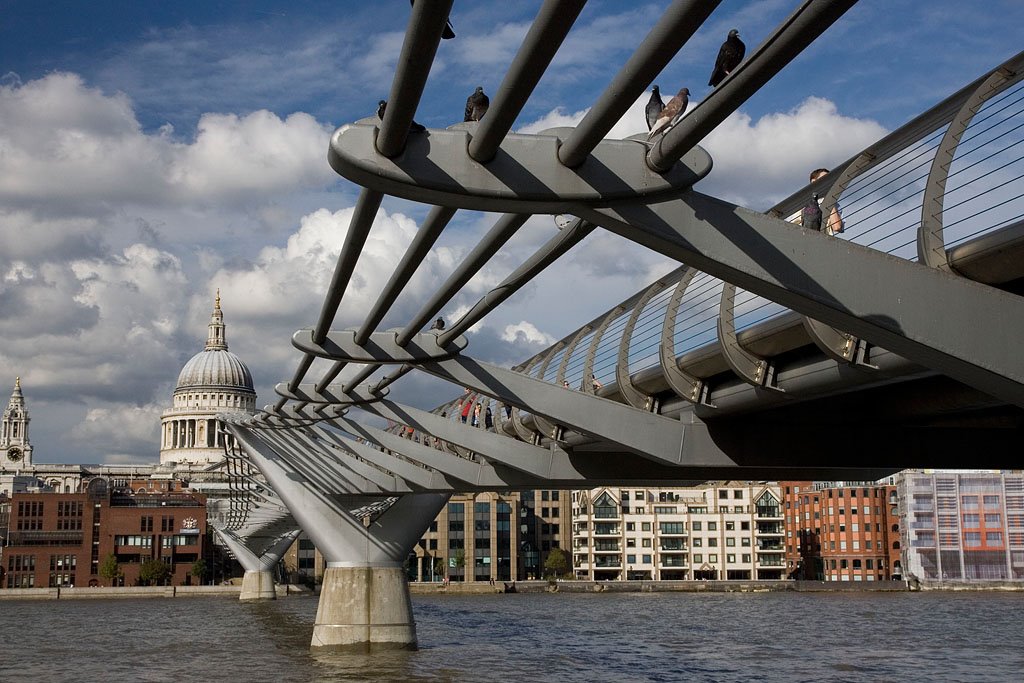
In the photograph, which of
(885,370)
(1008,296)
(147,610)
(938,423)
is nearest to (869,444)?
(938,423)

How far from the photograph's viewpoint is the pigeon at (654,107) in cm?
946

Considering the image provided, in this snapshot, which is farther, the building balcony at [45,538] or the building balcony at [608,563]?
the building balcony at [608,563]

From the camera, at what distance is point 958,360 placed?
9719 mm

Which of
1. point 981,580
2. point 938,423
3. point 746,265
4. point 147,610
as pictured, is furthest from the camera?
point 981,580

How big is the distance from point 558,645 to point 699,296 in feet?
103

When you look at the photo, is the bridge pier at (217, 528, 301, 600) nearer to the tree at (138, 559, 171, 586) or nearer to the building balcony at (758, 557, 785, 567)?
the tree at (138, 559, 171, 586)

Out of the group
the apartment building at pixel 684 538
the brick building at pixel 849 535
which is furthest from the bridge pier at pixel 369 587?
the apartment building at pixel 684 538

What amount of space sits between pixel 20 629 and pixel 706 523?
257 ft

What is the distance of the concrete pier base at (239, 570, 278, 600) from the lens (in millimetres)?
101875

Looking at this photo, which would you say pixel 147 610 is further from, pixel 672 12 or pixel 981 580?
pixel 672 12

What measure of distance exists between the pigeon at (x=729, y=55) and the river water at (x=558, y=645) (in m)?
25.8

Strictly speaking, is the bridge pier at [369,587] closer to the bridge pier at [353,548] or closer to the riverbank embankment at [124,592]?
the bridge pier at [353,548]

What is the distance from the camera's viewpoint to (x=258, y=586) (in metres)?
102

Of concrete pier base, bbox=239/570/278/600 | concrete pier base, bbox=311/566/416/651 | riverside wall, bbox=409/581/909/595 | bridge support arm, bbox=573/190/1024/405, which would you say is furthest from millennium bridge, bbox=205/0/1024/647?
riverside wall, bbox=409/581/909/595
